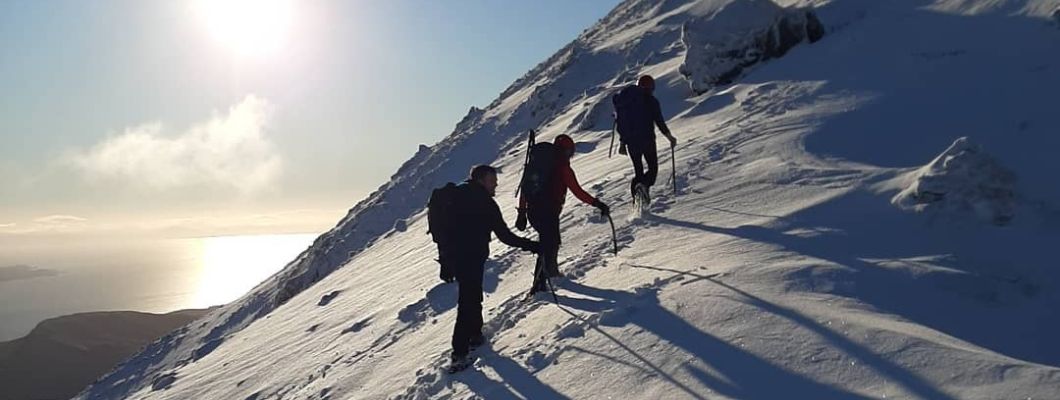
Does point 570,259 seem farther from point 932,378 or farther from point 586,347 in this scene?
point 932,378

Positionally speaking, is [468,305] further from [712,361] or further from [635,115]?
[635,115]

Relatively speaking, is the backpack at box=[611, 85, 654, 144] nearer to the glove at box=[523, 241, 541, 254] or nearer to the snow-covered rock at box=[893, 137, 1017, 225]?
the snow-covered rock at box=[893, 137, 1017, 225]

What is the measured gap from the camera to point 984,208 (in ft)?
24.9

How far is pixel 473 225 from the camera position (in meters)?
6.58

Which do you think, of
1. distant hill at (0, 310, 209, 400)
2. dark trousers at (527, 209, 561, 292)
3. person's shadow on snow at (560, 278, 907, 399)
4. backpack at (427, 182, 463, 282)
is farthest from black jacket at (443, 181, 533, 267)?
distant hill at (0, 310, 209, 400)

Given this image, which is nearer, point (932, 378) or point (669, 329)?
point (932, 378)

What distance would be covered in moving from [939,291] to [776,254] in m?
1.52

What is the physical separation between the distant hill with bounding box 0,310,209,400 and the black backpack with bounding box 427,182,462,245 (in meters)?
69.1

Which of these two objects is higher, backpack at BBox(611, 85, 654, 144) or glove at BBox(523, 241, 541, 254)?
backpack at BBox(611, 85, 654, 144)

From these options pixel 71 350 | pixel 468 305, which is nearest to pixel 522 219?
pixel 468 305

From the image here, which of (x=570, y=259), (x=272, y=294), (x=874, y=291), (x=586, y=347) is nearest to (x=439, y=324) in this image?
(x=570, y=259)

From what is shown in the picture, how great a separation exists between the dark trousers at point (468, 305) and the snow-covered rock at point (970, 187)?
494cm

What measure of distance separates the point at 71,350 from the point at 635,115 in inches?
3122

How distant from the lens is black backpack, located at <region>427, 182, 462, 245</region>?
21.5ft
